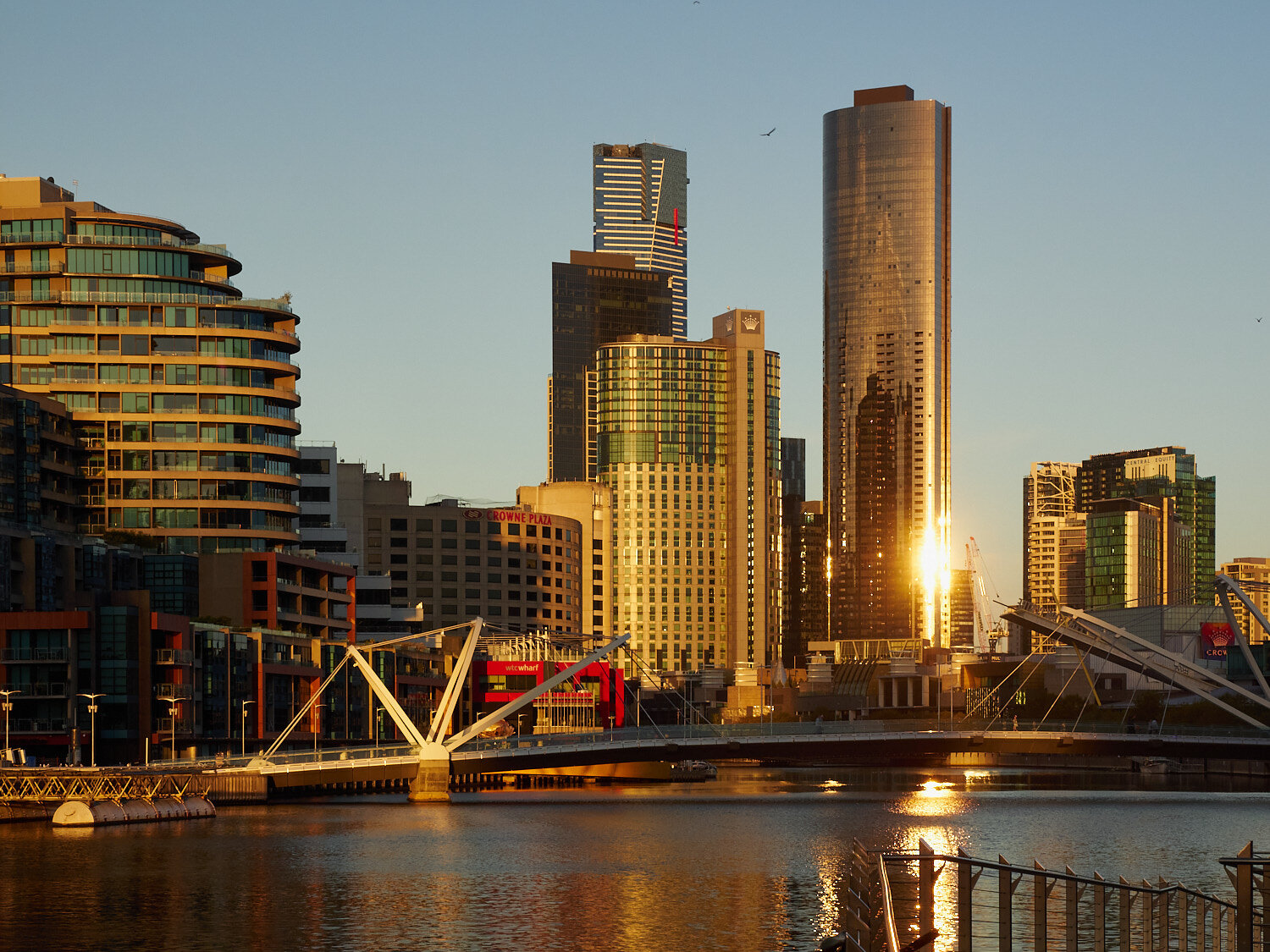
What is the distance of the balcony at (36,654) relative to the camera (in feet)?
525

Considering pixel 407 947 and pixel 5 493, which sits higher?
pixel 5 493

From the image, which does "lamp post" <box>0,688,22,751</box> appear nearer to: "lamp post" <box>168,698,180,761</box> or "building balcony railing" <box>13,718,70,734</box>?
"building balcony railing" <box>13,718,70,734</box>

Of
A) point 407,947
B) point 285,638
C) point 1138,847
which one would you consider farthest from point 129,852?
point 285,638

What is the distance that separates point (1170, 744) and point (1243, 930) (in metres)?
147

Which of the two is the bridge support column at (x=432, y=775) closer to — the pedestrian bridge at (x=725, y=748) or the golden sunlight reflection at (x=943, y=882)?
the pedestrian bridge at (x=725, y=748)

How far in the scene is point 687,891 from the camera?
84625 mm

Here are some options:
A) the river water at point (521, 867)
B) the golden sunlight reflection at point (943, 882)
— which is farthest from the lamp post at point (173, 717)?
the golden sunlight reflection at point (943, 882)

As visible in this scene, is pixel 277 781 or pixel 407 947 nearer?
pixel 407 947

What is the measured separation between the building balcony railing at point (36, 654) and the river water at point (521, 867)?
2257cm

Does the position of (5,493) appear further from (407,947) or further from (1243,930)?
(1243,930)

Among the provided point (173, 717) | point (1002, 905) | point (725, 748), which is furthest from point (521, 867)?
point (173, 717)

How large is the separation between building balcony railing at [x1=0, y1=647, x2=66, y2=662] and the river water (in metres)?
22.6

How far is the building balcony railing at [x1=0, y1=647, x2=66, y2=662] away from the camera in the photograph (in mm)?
160000

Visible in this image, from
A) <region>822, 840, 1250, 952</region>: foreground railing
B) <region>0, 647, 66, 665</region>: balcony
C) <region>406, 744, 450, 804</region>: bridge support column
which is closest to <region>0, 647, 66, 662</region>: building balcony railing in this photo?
<region>0, 647, 66, 665</region>: balcony
